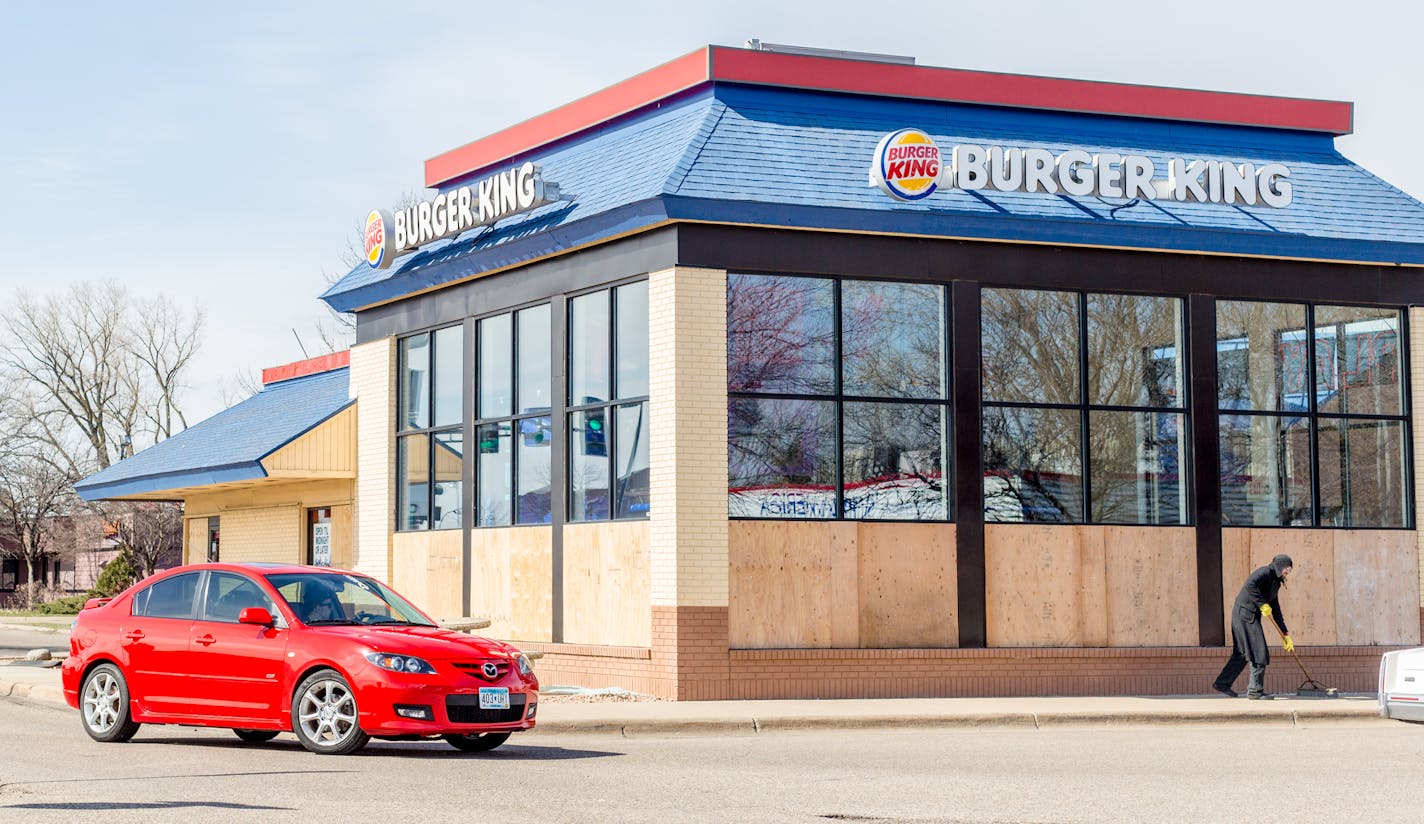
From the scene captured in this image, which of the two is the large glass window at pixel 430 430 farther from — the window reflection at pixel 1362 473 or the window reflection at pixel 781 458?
the window reflection at pixel 1362 473

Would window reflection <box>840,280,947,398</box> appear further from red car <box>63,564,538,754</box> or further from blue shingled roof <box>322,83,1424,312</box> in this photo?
red car <box>63,564,538,754</box>

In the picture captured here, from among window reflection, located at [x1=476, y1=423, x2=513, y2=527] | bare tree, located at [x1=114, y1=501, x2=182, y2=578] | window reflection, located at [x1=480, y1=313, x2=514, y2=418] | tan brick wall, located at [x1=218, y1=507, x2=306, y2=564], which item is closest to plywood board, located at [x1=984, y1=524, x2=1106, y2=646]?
window reflection, located at [x1=476, y1=423, x2=513, y2=527]

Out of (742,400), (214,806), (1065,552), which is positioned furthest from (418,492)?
(214,806)

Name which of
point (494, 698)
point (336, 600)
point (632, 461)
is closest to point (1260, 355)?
point (632, 461)

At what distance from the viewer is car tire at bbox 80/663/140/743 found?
14.2 meters

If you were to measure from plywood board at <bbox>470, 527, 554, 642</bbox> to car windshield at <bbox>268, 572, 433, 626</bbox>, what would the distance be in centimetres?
717

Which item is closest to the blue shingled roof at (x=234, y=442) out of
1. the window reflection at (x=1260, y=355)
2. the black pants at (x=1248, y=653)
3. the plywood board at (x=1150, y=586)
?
the plywood board at (x=1150, y=586)

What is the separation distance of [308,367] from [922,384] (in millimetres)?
15287

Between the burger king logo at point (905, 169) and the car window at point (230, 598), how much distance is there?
9599 millimetres

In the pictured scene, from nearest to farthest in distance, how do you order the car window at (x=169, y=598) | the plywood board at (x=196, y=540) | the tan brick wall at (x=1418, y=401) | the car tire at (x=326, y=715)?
the car tire at (x=326, y=715) < the car window at (x=169, y=598) < the tan brick wall at (x=1418, y=401) < the plywood board at (x=196, y=540)

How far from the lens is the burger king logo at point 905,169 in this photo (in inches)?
803

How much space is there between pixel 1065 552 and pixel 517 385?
24.8ft

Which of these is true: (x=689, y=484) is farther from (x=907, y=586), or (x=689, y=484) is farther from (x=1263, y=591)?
(x=1263, y=591)

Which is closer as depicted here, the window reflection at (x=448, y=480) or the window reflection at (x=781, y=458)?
the window reflection at (x=781, y=458)
